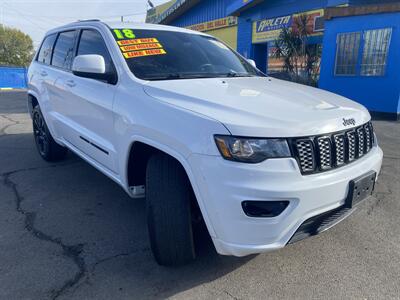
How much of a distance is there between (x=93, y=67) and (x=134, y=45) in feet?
1.62

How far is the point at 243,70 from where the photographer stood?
3.65 metres

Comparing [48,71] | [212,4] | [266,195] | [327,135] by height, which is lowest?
[266,195]

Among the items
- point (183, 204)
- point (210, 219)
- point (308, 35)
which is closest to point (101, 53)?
point (183, 204)

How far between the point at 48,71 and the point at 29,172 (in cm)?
138

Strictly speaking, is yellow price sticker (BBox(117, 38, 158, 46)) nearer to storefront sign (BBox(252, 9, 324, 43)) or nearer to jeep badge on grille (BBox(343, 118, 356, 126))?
jeep badge on grille (BBox(343, 118, 356, 126))

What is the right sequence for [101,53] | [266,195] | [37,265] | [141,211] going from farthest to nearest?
1. [141,211]
2. [101,53]
3. [37,265]
4. [266,195]

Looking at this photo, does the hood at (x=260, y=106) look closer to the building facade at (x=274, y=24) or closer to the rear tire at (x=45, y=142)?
the rear tire at (x=45, y=142)

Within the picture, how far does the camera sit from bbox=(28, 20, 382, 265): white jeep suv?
1939 mm

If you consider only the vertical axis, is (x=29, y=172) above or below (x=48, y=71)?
below

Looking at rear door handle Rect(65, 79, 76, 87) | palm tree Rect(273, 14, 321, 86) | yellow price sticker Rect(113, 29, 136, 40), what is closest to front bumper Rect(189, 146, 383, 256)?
yellow price sticker Rect(113, 29, 136, 40)

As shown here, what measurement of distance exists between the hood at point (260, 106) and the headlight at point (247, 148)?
41 mm

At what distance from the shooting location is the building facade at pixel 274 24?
31.8 ft

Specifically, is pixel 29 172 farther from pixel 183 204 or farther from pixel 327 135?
pixel 327 135

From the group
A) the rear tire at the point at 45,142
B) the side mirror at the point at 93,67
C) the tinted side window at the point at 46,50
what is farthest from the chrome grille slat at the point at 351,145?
the tinted side window at the point at 46,50
